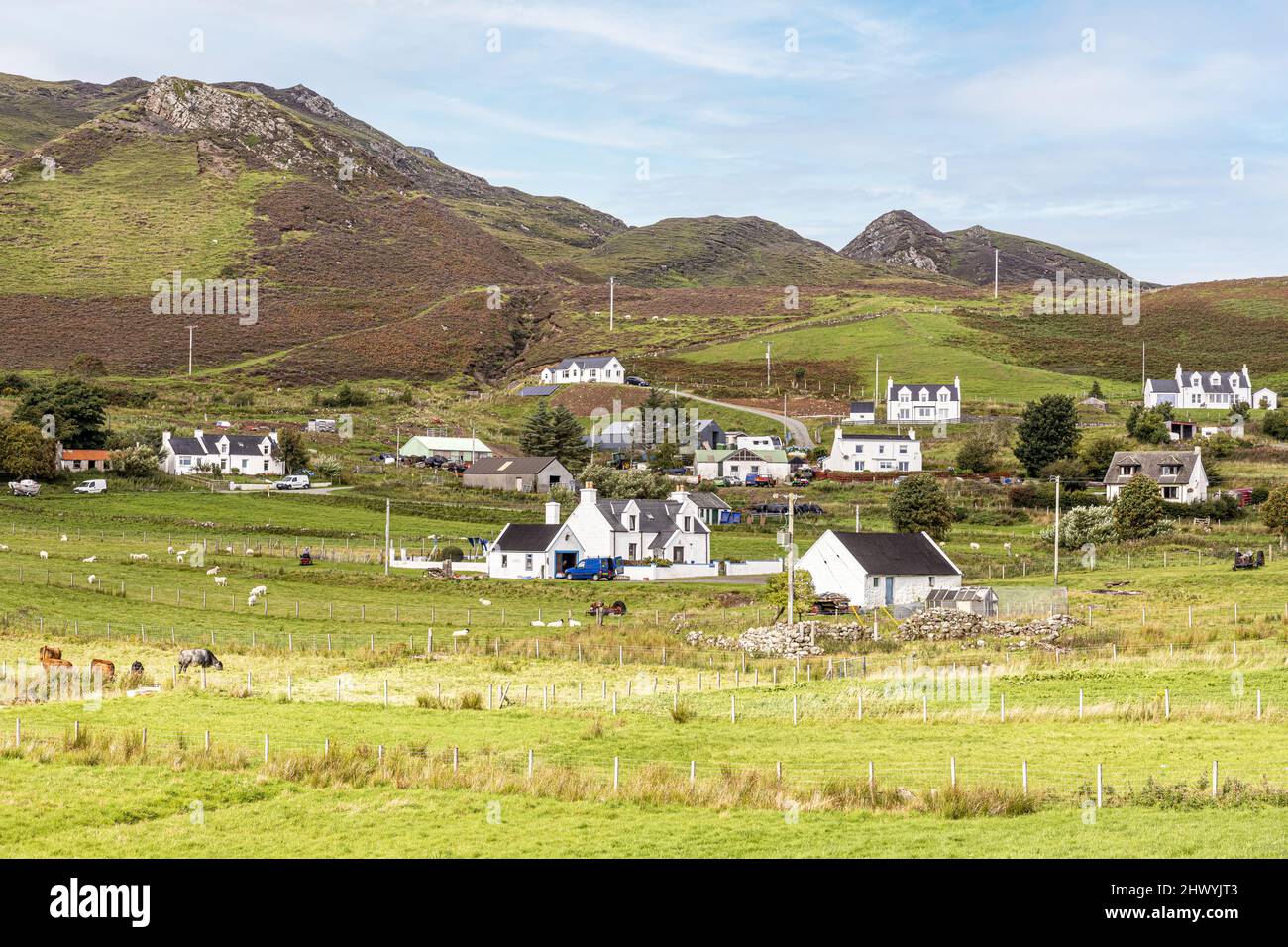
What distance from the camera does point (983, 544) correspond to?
81375 mm

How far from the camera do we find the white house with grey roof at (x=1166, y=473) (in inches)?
3853

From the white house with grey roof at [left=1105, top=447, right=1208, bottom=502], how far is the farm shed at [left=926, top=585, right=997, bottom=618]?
4409 cm

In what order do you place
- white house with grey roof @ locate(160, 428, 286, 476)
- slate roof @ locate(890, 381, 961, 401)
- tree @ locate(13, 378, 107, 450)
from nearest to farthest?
tree @ locate(13, 378, 107, 450) < white house with grey roof @ locate(160, 428, 286, 476) < slate roof @ locate(890, 381, 961, 401)

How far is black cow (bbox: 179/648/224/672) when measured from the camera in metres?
40.5

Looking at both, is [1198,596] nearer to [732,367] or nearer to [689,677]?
[689,677]

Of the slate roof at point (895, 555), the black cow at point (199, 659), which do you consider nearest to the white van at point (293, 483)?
the slate roof at point (895, 555)

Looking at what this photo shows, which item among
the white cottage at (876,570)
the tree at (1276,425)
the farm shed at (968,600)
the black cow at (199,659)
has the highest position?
the tree at (1276,425)

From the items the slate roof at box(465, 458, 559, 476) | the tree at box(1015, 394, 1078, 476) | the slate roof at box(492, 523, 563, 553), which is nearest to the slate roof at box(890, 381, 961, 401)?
the tree at box(1015, 394, 1078, 476)

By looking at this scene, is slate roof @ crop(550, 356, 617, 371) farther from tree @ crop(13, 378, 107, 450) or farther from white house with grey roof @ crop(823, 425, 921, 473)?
tree @ crop(13, 378, 107, 450)

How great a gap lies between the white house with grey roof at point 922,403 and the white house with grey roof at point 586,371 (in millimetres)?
40407

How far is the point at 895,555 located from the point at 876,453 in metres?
60.0

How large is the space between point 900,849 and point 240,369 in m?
178

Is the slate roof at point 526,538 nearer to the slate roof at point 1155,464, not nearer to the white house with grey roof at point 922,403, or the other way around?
the slate roof at point 1155,464
